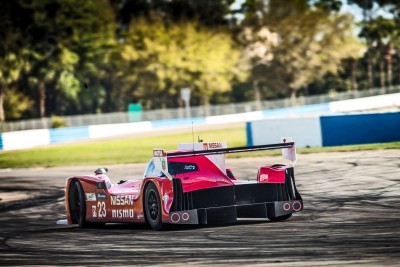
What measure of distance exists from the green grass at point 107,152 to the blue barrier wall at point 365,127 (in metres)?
0.95

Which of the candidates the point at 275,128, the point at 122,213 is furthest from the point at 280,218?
the point at 275,128

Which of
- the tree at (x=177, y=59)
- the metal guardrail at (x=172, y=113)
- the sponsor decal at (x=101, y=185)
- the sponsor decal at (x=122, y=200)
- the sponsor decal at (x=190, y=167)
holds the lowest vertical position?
the sponsor decal at (x=122, y=200)

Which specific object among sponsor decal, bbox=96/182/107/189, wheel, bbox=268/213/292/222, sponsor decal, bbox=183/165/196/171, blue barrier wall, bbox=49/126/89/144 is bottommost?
wheel, bbox=268/213/292/222

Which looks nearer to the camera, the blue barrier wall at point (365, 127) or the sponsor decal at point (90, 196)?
the sponsor decal at point (90, 196)

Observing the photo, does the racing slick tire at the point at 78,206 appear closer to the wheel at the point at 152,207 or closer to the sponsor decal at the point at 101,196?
the sponsor decal at the point at 101,196

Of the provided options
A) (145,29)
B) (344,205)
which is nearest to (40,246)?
(344,205)

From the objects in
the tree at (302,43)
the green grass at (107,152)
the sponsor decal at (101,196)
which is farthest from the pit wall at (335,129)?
the tree at (302,43)

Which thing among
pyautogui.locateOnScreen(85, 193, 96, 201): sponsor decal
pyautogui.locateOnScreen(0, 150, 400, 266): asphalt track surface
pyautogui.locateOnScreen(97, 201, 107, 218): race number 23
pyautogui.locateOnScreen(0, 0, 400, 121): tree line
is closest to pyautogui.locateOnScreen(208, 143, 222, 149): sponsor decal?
pyautogui.locateOnScreen(0, 150, 400, 266): asphalt track surface

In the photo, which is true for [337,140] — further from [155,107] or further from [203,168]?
[155,107]

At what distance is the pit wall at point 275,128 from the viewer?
31.6 meters

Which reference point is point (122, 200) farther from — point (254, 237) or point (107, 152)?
point (107, 152)

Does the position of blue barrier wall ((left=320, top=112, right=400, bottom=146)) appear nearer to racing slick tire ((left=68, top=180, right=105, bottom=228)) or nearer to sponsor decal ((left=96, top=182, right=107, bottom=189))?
racing slick tire ((left=68, top=180, right=105, bottom=228))

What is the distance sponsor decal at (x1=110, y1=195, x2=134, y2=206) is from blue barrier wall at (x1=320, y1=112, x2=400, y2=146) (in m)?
17.5

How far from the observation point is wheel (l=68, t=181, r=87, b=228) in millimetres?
15086
